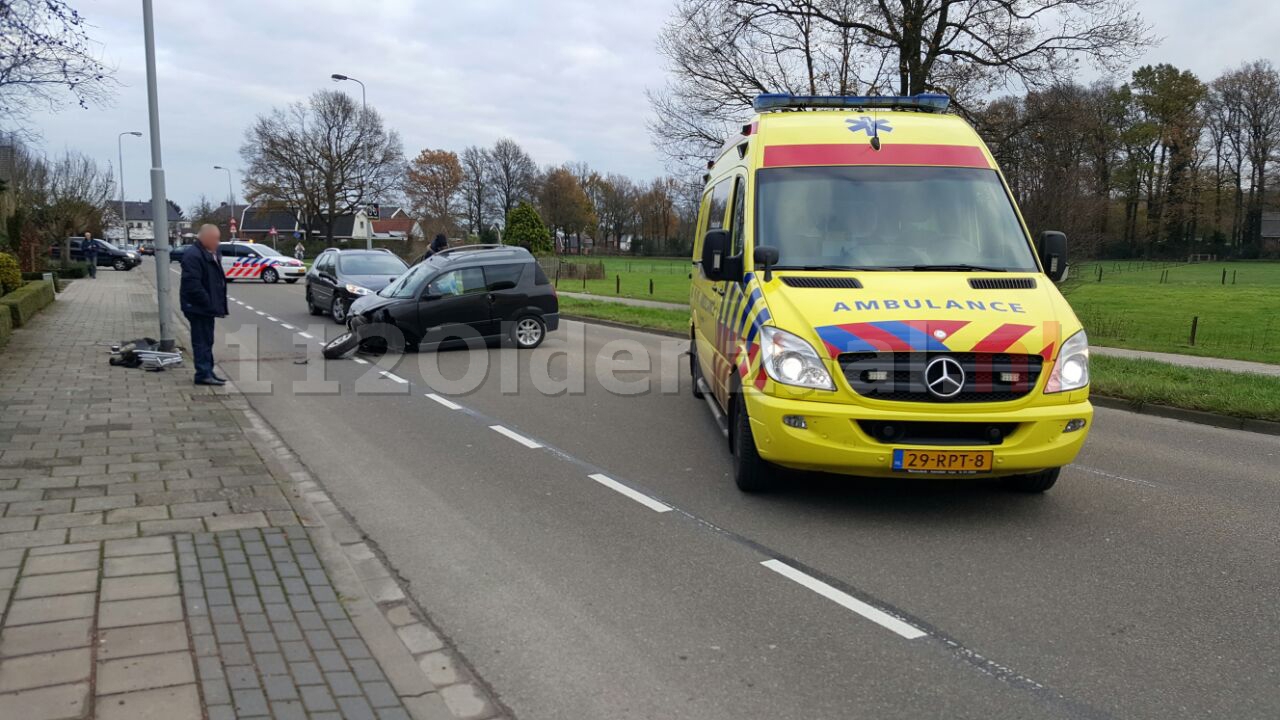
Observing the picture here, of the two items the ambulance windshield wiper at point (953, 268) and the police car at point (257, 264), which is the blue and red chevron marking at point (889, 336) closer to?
the ambulance windshield wiper at point (953, 268)

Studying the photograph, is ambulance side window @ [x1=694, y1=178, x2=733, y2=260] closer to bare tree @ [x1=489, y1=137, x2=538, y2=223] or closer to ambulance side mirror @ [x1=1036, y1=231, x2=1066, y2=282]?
ambulance side mirror @ [x1=1036, y1=231, x2=1066, y2=282]

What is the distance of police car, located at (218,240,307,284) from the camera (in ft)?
117

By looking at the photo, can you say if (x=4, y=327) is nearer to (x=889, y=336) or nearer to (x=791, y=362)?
(x=791, y=362)

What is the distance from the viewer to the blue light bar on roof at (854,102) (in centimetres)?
829

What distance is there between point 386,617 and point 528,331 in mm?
11119

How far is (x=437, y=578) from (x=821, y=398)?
2407mm

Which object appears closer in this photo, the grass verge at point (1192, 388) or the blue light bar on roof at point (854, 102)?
the blue light bar on roof at point (854, 102)

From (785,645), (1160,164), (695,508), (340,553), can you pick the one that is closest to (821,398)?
(695,508)

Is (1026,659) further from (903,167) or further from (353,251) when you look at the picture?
(353,251)

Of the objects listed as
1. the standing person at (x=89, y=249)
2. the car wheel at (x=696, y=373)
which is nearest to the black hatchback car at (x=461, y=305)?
the car wheel at (x=696, y=373)

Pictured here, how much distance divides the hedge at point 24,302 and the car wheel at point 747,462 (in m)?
12.4

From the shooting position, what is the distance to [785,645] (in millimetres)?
4000

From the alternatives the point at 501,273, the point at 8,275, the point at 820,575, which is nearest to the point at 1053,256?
the point at 820,575

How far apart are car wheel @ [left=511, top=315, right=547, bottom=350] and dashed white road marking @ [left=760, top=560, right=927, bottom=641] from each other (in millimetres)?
10537
